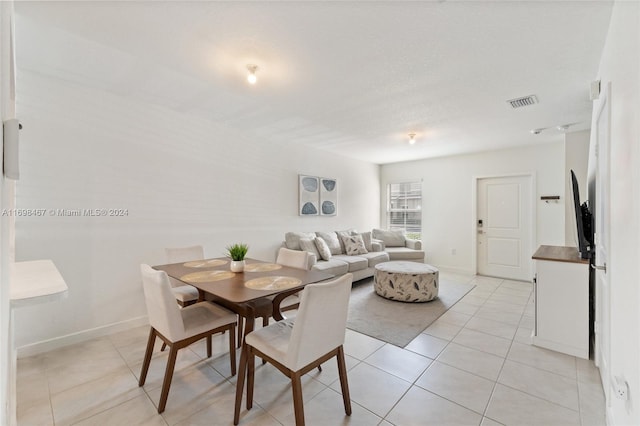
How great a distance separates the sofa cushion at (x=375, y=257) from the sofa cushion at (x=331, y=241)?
0.43 meters

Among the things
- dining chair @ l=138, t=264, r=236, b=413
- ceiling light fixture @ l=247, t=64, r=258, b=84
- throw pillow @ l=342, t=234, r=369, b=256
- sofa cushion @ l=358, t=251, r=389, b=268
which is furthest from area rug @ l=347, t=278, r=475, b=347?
ceiling light fixture @ l=247, t=64, r=258, b=84

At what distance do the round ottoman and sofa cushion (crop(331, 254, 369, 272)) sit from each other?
2.14 feet

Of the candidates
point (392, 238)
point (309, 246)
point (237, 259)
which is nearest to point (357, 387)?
point (237, 259)

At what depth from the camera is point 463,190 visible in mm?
5539

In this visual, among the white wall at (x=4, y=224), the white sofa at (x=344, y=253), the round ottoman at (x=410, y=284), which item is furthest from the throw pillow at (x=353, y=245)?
the white wall at (x=4, y=224)

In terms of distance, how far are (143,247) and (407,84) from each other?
3.27 meters

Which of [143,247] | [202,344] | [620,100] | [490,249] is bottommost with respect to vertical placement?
[202,344]

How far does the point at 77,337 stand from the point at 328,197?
4026 mm

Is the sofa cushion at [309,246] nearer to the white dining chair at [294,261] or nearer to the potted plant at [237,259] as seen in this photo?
the white dining chair at [294,261]

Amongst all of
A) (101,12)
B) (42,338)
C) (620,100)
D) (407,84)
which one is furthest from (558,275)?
(42,338)

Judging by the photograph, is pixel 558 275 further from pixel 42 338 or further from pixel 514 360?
pixel 42 338

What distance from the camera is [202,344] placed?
264cm

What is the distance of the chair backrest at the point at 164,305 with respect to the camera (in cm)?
172

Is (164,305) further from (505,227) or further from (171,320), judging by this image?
(505,227)
